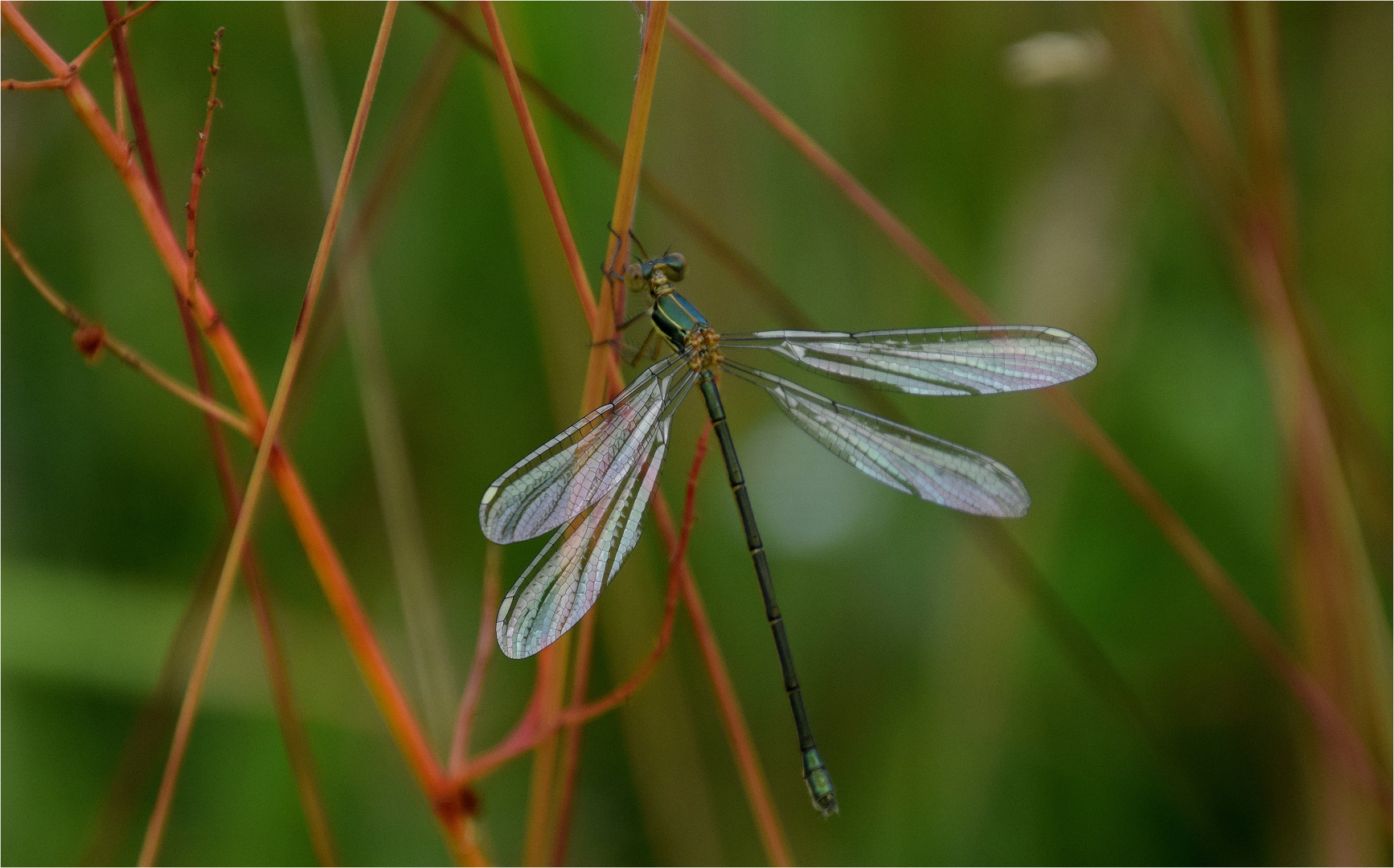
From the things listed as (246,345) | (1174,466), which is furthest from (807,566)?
(246,345)

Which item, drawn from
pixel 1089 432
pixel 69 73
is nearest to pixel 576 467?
pixel 69 73

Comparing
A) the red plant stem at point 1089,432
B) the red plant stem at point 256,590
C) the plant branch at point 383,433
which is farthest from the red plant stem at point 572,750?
the red plant stem at point 1089,432

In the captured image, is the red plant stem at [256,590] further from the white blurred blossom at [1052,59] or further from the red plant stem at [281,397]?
the white blurred blossom at [1052,59]

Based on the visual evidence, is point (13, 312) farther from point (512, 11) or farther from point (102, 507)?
point (512, 11)

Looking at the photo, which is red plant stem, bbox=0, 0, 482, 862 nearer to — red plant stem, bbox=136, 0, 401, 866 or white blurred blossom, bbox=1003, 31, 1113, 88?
red plant stem, bbox=136, 0, 401, 866

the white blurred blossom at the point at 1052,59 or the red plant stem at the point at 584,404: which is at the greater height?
the white blurred blossom at the point at 1052,59

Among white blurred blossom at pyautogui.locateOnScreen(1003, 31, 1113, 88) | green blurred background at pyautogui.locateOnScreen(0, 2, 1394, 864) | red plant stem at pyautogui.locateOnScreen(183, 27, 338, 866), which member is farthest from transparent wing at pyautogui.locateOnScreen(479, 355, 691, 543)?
white blurred blossom at pyautogui.locateOnScreen(1003, 31, 1113, 88)

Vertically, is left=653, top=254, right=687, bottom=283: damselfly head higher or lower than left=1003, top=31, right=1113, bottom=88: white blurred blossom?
lower
